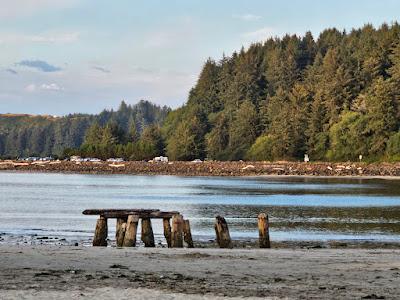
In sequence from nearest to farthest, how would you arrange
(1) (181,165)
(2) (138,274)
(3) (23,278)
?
(3) (23,278) → (2) (138,274) → (1) (181,165)

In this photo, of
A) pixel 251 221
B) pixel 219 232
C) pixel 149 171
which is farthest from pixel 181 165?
pixel 219 232

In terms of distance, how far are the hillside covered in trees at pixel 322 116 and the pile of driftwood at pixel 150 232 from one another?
11149 centimetres

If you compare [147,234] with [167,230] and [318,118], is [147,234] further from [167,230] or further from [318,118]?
[318,118]

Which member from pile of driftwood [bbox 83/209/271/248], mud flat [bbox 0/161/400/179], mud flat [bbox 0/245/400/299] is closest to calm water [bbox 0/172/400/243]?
pile of driftwood [bbox 83/209/271/248]

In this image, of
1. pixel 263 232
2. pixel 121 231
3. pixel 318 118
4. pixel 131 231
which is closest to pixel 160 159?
pixel 318 118

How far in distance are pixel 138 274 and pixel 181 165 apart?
478ft

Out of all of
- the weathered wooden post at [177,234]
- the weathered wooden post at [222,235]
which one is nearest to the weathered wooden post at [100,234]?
the weathered wooden post at [177,234]

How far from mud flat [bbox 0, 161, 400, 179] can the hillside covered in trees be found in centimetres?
646

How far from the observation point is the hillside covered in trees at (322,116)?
456 feet

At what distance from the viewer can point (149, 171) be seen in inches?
6206

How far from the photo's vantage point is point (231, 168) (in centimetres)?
15038

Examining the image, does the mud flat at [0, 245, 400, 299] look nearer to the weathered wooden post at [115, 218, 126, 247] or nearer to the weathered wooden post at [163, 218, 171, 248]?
the weathered wooden post at [115, 218, 126, 247]

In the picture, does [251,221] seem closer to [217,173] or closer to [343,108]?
[217,173]

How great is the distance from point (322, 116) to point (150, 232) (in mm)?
131202
